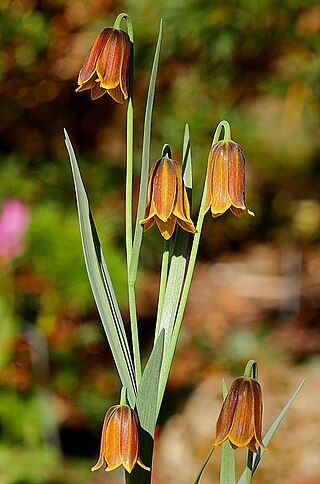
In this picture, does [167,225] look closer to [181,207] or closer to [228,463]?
[181,207]

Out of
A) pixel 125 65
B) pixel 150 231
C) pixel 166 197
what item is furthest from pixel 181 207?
pixel 150 231

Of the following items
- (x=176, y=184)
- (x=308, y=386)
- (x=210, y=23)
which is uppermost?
(x=210, y=23)

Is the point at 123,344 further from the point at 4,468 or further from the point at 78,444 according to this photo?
the point at 78,444

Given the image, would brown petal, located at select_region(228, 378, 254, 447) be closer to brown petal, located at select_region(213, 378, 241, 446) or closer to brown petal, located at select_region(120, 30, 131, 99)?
brown petal, located at select_region(213, 378, 241, 446)

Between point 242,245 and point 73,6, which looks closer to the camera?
point 73,6

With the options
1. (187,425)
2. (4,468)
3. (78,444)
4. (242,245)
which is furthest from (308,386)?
(242,245)

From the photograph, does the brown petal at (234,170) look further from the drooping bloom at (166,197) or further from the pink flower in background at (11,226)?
the pink flower in background at (11,226)

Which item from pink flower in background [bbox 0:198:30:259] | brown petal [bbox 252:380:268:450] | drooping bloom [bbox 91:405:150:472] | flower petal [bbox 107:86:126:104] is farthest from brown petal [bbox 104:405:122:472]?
pink flower in background [bbox 0:198:30:259]
